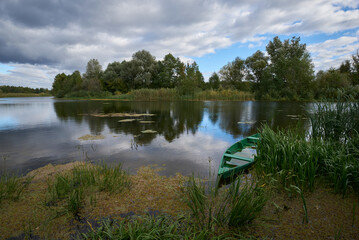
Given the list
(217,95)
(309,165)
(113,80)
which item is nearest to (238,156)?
(309,165)

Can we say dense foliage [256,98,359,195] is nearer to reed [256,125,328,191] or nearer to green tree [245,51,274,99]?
reed [256,125,328,191]

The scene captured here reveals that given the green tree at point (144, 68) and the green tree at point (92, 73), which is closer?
the green tree at point (144, 68)

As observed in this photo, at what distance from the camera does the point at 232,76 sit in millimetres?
57219

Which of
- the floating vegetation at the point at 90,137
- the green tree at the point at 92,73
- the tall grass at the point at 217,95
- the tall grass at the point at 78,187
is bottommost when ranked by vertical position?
the floating vegetation at the point at 90,137

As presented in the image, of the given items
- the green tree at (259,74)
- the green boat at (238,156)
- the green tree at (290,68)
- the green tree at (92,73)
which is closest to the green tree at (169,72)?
the green tree at (92,73)

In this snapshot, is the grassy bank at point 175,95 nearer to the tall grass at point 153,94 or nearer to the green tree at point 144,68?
the tall grass at point 153,94

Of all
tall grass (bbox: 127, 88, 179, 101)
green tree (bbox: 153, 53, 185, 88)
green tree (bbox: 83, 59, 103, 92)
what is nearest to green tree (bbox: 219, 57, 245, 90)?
green tree (bbox: 153, 53, 185, 88)

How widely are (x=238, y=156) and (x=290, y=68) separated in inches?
1971

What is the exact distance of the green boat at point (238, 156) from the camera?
14.0 feet

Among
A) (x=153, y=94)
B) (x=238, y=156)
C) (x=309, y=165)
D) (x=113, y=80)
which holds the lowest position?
(x=238, y=156)

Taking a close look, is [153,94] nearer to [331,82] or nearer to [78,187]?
[78,187]

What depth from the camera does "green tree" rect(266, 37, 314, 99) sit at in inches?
1757

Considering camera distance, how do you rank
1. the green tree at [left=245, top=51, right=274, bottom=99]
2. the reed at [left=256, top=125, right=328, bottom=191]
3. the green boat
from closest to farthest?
the reed at [left=256, top=125, right=328, bottom=191] < the green boat < the green tree at [left=245, top=51, right=274, bottom=99]

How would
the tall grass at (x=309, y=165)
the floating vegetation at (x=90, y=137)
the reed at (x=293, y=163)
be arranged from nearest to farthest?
the tall grass at (x=309, y=165)
the reed at (x=293, y=163)
the floating vegetation at (x=90, y=137)
